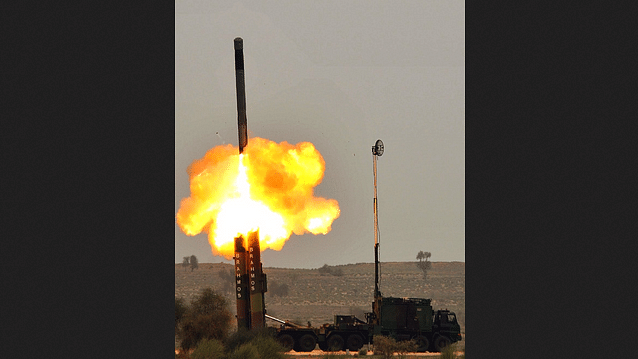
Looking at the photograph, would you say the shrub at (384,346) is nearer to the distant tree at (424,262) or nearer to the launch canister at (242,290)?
the launch canister at (242,290)

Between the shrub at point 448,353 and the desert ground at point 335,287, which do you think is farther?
the desert ground at point 335,287

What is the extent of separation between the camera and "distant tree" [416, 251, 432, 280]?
91588 millimetres

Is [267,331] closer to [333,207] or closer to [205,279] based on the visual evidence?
[333,207]

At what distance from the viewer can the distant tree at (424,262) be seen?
91.6 m

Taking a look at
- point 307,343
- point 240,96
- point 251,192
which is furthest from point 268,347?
point 240,96

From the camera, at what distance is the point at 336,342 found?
43781 mm

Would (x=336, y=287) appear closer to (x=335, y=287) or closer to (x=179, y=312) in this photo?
(x=335, y=287)

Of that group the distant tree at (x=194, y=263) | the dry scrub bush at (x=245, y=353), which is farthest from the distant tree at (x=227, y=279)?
the dry scrub bush at (x=245, y=353)

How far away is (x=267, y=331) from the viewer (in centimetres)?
4222

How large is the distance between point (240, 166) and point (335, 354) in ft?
34.3

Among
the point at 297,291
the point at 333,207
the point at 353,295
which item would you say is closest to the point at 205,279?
the point at 297,291

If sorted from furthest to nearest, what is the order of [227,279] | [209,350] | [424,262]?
[424,262], [227,279], [209,350]

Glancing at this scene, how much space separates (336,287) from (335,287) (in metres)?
0.10

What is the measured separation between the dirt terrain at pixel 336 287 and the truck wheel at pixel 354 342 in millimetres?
19508
